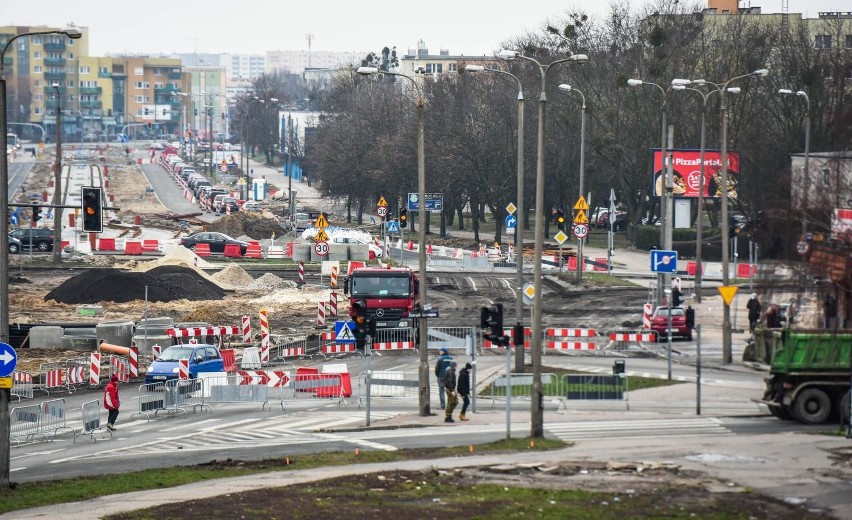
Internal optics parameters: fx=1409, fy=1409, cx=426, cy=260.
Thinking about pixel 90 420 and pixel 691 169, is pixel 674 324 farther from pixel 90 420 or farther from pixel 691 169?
pixel 90 420

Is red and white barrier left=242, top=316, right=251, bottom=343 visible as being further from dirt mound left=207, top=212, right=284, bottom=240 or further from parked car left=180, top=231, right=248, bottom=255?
dirt mound left=207, top=212, right=284, bottom=240

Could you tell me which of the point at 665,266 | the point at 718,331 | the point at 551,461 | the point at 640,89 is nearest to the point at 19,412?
the point at 551,461

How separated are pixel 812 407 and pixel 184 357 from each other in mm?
17794

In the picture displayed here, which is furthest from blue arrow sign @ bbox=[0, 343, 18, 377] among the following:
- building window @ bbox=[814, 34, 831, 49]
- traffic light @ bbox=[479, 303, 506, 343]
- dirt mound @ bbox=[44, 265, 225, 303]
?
building window @ bbox=[814, 34, 831, 49]

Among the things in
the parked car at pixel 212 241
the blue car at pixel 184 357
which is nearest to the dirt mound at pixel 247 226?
the parked car at pixel 212 241

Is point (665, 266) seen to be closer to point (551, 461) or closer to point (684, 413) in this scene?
point (684, 413)

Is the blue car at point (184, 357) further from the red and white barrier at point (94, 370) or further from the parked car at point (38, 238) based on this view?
the parked car at point (38, 238)

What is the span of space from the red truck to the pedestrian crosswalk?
15851 millimetres

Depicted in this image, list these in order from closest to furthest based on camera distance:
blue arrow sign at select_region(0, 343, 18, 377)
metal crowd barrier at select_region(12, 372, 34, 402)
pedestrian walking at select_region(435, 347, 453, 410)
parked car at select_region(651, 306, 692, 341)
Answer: blue arrow sign at select_region(0, 343, 18, 377)
pedestrian walking at select_region(435, 347, 453, 410)
metal crowd barrier at select_region(12, 372, 34, 402)
parked car at select_region(651, 306, 692, 341)

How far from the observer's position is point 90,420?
107 ft

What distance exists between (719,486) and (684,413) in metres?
10.7

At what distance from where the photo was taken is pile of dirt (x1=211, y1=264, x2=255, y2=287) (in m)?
66.1

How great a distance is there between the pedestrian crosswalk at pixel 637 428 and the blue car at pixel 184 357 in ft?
39.6

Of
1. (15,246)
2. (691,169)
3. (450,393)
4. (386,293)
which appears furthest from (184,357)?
(15,246)
